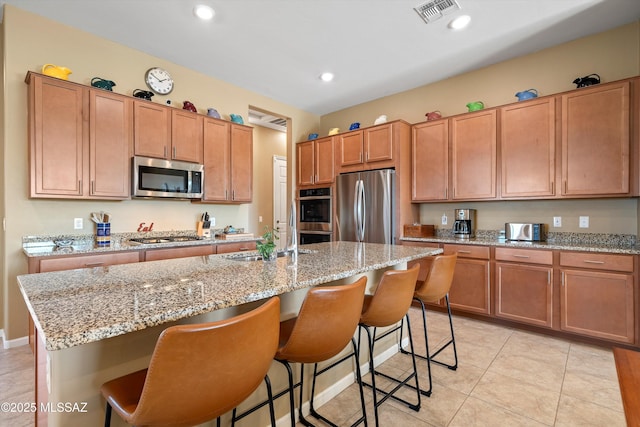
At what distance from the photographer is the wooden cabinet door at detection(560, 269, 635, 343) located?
2.51m

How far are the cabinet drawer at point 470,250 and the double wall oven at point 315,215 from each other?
1772 mm

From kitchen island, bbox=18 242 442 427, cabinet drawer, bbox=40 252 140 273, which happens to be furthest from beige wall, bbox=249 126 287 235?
kitchen island, bbox=18 242 442 427

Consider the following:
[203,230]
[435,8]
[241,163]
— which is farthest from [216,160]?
[435,8]

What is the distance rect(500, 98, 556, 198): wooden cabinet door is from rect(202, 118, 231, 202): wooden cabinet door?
3343mm

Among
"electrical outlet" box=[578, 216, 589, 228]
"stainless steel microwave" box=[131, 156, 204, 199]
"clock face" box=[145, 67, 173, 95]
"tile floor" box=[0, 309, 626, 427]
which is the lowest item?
"tile floor" box=[0, 309, 626, 427]

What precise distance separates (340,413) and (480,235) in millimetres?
2884

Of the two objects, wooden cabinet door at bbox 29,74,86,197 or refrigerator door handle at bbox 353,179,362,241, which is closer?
wooden cabinet door at bbox 29,74,86,197

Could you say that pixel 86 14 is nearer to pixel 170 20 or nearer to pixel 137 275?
pixel 170 20

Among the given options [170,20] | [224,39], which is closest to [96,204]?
[170,20]

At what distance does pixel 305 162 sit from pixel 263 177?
1.45m

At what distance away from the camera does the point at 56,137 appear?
269cm

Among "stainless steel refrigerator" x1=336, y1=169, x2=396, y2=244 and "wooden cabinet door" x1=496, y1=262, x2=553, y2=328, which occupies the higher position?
"stainless steel refrigerator" x1=336, y1=169, x2=396, y2=244

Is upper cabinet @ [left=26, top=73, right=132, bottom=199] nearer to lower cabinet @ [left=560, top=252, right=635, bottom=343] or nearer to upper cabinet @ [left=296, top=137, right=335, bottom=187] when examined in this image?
upper cabinet @ [left=296, top=137, right=335, bottom=187]

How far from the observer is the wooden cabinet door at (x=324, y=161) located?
15.2ft
